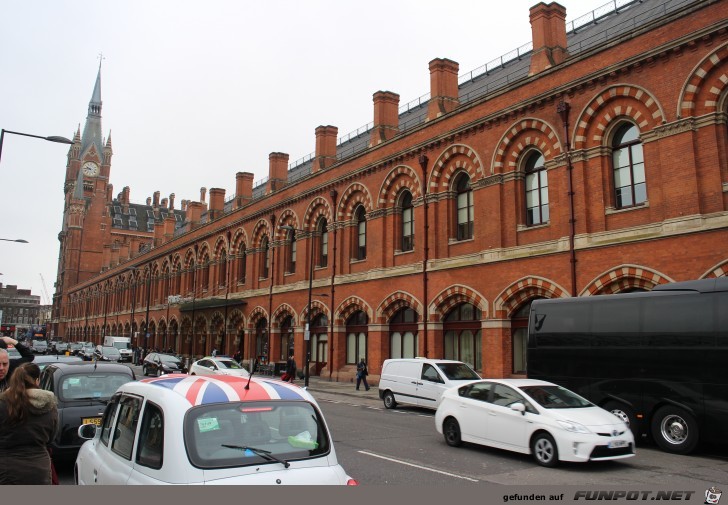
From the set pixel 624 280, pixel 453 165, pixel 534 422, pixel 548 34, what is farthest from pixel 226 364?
pixel 548 34

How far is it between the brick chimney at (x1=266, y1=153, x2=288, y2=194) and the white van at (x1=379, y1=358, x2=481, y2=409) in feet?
76.4

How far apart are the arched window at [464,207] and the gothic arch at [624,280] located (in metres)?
6.88

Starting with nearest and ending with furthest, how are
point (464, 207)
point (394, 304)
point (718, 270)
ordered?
point (718, 270)
point (464, 207)
point (394, 304)

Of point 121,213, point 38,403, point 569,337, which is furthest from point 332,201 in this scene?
point 121,213

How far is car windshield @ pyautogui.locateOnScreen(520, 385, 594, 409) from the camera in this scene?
1095 centimetres

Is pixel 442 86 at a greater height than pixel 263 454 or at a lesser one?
greater

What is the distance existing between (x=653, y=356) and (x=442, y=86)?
17550 millimetres

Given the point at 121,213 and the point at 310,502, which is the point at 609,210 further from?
the point at 121,213

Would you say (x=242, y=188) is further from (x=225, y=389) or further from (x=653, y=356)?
(x=225, y=389)

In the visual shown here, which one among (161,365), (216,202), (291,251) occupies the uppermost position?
(216,202)

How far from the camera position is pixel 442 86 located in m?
27.1

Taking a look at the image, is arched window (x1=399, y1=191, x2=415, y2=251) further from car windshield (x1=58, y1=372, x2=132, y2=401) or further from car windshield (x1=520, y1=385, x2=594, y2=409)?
car windshield (x1=58, y1=372, x2=132, y2=401)

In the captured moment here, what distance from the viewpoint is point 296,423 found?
4898mm

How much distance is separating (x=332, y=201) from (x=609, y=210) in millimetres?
17759
